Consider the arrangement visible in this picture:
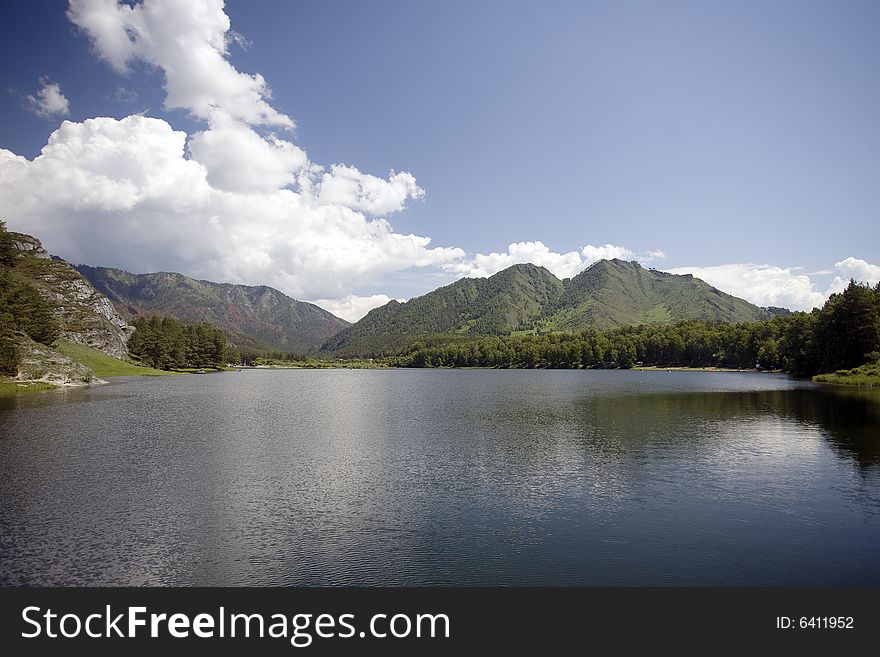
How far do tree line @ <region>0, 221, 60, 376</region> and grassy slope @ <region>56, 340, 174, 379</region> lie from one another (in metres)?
32.5

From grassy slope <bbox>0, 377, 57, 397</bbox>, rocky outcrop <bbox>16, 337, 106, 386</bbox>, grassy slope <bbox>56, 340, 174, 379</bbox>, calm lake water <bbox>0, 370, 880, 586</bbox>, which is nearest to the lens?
calm lake water <bbox>0, 370, 880, 586</bbox>

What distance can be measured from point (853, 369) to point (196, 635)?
5982 inches

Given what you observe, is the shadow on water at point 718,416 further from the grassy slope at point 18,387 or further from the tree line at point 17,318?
the tree line at point 17,318

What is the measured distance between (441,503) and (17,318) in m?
118

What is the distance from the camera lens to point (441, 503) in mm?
30562

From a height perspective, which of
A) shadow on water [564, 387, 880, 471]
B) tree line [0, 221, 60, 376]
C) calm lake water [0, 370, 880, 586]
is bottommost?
calm lake water [0, 370, 880, 586]

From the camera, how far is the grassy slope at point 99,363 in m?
158

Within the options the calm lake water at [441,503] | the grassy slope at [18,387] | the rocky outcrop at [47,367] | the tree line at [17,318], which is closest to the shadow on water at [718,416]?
the calm lake water at [441,503]

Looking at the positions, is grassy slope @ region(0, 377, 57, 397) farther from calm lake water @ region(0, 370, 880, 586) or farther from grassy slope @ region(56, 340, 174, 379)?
grassy slope @ region(56, 340, 174, 379)

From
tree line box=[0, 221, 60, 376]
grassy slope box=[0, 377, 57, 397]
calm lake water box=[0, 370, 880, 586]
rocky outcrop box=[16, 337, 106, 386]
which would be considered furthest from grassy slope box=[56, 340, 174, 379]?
calm lake water box=[0, 370, 880, 586]

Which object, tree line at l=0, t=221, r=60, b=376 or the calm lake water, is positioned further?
tree line at l=0, t=221, r=60, b=376

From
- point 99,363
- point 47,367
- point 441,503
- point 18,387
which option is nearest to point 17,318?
point 47,367

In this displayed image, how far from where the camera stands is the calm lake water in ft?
70.1

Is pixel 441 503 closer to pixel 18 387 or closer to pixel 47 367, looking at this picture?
pixel 18 387
